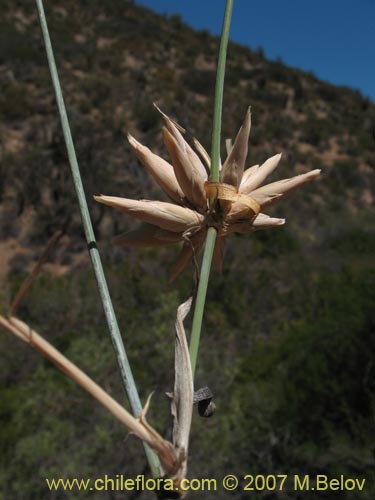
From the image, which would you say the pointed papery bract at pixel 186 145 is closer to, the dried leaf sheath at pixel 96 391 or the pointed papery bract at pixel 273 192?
the pointed papery bract at pixel 273 192

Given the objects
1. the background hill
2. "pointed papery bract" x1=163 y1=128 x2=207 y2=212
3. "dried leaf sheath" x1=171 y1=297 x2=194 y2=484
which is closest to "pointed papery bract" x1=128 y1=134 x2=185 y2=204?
"pointed papery bract" x1=163 y1=128 x2=207 y2=212

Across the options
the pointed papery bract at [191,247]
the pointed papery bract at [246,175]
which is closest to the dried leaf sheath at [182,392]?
the pointed papery bract at [191,247]

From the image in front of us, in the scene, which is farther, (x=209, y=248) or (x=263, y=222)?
(x=263, y=222)

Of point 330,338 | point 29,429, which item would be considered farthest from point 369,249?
point 29,429

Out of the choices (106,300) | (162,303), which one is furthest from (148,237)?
(162,303)

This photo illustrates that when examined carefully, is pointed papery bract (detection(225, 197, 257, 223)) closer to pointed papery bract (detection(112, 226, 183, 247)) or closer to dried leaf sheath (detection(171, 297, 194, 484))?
pointed papery bract (detection(112, 226, 183, 247))

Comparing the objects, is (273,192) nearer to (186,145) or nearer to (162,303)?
(186,145)

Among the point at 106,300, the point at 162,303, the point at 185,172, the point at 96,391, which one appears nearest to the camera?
the point at 96,391
